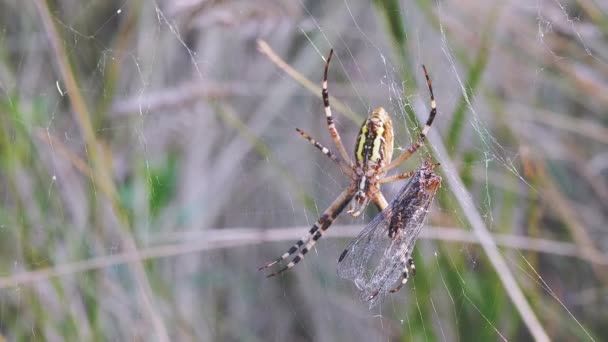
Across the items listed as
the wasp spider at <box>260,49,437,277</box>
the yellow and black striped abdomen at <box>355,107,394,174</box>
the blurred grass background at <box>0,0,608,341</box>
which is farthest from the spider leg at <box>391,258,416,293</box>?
the yellow and black striped abdomen at <box>355,107,394,174</box>

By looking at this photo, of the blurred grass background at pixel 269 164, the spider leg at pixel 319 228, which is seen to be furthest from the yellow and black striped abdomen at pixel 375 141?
the spider leg at pixel 319 228

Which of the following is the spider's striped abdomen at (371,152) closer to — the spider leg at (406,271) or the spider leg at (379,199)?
the spider leg at (379,199)

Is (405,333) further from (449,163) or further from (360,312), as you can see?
(360,312)

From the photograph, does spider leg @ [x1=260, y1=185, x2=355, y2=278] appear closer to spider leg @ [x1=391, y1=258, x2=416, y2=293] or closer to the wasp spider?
the wasp spider

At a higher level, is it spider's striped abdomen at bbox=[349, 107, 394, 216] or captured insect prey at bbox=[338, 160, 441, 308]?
spider's striped abdomen at bbox=[349, 107, 394, 216]

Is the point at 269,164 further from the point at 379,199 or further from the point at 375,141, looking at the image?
the point at 375,141

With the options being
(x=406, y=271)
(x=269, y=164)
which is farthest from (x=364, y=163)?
(x=269, y=164)
